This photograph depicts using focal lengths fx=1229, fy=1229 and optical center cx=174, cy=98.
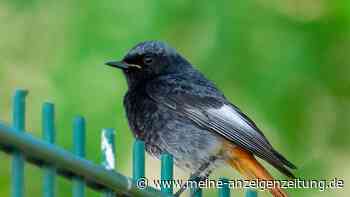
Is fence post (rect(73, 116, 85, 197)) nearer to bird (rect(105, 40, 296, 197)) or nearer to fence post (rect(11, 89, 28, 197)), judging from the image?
fence post (rect(11, 89, 28, 197))

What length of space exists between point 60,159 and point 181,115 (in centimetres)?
296

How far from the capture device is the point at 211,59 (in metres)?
6.49

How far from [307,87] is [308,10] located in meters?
0.53

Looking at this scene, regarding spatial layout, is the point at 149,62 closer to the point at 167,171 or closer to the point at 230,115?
the point at 230,115

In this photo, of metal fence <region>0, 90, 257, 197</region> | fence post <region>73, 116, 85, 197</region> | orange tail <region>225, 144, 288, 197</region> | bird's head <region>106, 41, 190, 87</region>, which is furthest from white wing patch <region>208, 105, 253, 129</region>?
fence post <region>73, 116, 85, 197</region>

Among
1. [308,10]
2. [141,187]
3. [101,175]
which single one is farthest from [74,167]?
[308,10]

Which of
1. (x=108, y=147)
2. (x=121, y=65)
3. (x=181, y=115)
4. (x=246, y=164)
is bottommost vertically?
(x=246, y=164)

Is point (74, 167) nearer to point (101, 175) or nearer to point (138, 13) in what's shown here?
point (101, 175)

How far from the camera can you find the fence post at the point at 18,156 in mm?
2982

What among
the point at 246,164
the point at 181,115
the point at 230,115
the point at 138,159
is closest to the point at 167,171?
the point at 138,159

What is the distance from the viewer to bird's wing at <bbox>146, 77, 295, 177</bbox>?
5750mm

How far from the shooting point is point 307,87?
21.4 feet

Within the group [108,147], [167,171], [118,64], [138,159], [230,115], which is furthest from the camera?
[118,64]

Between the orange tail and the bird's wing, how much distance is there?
7 cm
